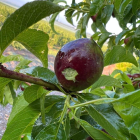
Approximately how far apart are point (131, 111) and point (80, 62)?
0.41 ft

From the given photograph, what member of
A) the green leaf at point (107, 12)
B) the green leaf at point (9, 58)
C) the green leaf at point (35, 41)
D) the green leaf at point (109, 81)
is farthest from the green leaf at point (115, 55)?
the green leaf at point (9, 58)

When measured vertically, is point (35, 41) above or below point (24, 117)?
above

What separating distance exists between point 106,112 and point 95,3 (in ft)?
1.22

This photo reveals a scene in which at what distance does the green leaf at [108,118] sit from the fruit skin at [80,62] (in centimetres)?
5

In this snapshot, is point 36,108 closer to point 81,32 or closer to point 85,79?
point 85,79

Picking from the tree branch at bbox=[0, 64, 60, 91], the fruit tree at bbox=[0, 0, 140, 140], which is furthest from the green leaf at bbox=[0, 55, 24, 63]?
the tree branch at bbox=[0, 64, 60, 91]

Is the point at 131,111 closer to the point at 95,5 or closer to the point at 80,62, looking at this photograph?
the point at 80,62

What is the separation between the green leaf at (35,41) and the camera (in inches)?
14.0

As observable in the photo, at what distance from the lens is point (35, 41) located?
0.39 metres

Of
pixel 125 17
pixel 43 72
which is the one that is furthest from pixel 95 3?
pixel 43 72

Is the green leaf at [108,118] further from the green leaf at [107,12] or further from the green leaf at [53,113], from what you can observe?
the green leaf at [107,12]

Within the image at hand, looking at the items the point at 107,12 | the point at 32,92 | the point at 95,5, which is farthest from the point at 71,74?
the point at 107,12

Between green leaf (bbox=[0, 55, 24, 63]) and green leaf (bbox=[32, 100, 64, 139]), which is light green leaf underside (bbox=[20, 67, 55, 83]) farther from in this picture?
green leaf (bbox=[0, 55, 24, 63])

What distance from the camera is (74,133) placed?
0.48m
